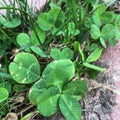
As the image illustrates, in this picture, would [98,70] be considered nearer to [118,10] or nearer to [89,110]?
[89,110]

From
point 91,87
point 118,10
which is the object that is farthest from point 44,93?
point 118,10

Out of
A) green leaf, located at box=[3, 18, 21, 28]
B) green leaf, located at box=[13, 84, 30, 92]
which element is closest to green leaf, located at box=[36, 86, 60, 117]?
green leaf, located at box=[13, 84, 30, 92]

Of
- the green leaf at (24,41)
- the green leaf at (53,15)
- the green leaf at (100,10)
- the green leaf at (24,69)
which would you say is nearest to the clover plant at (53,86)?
the green leaf at (24,69)

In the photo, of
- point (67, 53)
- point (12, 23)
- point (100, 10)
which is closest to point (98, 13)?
point (100, 10)

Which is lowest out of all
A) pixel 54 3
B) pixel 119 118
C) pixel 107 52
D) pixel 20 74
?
pixel 119 118

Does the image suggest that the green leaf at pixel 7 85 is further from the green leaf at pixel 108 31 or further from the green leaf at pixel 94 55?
the green leaf at pixel 108 31
